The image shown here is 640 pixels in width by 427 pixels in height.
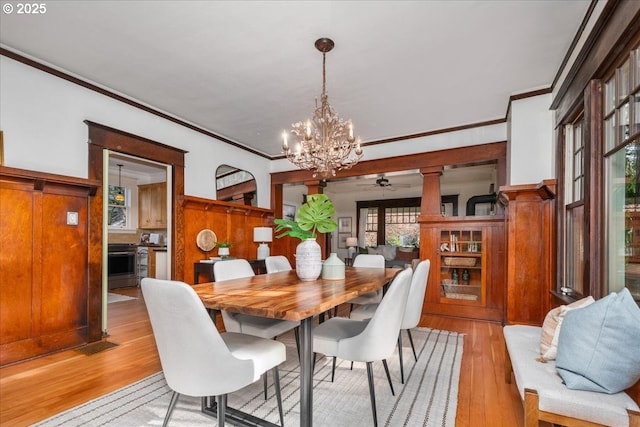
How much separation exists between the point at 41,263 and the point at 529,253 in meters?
4.73

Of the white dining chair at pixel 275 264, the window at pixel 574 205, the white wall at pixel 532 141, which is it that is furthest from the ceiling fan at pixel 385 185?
the window at pixel 574 205

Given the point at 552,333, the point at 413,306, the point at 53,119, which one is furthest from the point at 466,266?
the point at 53,119

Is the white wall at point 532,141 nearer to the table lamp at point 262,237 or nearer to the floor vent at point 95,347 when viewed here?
the table lamp at point 262,237

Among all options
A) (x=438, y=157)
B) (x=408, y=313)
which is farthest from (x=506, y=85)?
(x=408, y=313)

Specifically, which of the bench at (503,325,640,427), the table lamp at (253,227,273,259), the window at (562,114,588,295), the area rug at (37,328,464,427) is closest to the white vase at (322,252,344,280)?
the area rug at (37,328,464,427)

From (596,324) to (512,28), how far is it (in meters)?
2.12

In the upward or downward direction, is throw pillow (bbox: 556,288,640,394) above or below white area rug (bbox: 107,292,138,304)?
above

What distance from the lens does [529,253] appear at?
3.38m

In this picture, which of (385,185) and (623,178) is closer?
(623,178)

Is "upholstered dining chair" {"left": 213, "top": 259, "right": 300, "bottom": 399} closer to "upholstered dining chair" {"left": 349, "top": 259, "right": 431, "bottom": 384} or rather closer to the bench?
"upholstered dining chair" {"left": 349, "top": 259, "right": 431, "bottom": 384}

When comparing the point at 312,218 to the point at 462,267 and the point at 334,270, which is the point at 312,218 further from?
the point at 462,267

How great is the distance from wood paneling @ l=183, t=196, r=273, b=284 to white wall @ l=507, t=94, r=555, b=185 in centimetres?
389

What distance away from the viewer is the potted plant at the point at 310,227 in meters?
2.38

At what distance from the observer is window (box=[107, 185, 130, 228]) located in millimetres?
6844
